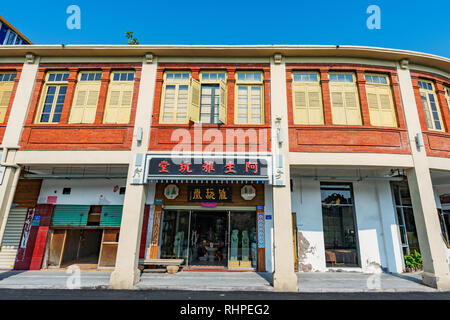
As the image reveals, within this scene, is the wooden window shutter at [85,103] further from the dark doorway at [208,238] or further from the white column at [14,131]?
the dark doorway at [208,238]

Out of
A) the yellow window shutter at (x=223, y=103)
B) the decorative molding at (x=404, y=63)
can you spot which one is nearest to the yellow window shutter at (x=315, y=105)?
the yellow window shutter at (x=223, y=103)

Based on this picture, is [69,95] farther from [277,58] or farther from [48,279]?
[277,58]

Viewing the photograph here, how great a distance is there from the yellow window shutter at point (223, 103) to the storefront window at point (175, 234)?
4.48 metres

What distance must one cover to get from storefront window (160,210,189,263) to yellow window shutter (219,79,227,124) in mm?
4482

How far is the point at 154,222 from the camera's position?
9.71 m

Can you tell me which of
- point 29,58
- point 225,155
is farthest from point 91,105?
point 225,155

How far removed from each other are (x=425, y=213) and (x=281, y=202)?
474 centimetres

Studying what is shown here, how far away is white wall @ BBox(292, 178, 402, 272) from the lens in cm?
937

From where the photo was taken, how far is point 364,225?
9.73 m

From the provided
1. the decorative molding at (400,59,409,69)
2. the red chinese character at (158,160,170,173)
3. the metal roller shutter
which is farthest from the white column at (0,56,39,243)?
the decorative molding at (400,59,409,69)

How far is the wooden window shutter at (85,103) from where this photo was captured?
28.5 ft

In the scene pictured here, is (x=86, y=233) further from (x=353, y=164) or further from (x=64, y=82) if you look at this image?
(x=353, y=164)

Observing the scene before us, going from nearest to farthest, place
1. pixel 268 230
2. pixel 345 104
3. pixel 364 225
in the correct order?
pixel 345 104 → pixel 268 230 → pixel 364 225
